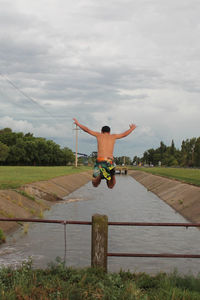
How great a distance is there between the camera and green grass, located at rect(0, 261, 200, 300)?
8.20 metres

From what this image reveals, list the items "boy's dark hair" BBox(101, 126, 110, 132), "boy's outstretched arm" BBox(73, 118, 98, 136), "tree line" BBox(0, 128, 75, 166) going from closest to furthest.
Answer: "boy's outstretched arm" BBox(73, 118, 98, 136)
"boy's dark hair" BBox(101, 126, 110, 132)
"tree line" BBox(0, 128, 75, 166)

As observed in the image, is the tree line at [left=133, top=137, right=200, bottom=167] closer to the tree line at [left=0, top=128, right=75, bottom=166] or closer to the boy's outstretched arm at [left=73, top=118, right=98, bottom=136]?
the tree line at [left=0, top=128, right=75, bottom=166]

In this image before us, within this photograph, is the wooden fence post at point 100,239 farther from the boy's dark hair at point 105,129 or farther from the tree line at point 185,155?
the tree line at point 185,155

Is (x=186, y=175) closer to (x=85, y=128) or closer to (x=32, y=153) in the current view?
(x=85, y=128)

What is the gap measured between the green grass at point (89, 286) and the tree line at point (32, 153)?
136851 mm

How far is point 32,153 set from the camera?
157000 mm

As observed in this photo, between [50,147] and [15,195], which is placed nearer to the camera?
[15,195]

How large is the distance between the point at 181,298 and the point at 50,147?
15426 centimetres

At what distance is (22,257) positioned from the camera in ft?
50.9

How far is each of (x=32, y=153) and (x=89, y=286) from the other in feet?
495

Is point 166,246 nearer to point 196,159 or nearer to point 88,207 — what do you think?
point 88,207

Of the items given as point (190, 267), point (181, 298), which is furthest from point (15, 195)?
point (181, 298)

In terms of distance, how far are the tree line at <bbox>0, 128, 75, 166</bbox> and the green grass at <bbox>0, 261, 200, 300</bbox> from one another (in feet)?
449

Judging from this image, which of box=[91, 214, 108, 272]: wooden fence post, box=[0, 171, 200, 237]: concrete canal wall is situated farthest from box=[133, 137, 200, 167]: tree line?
box=[91, 214, 108, 272]: wooden fence post
